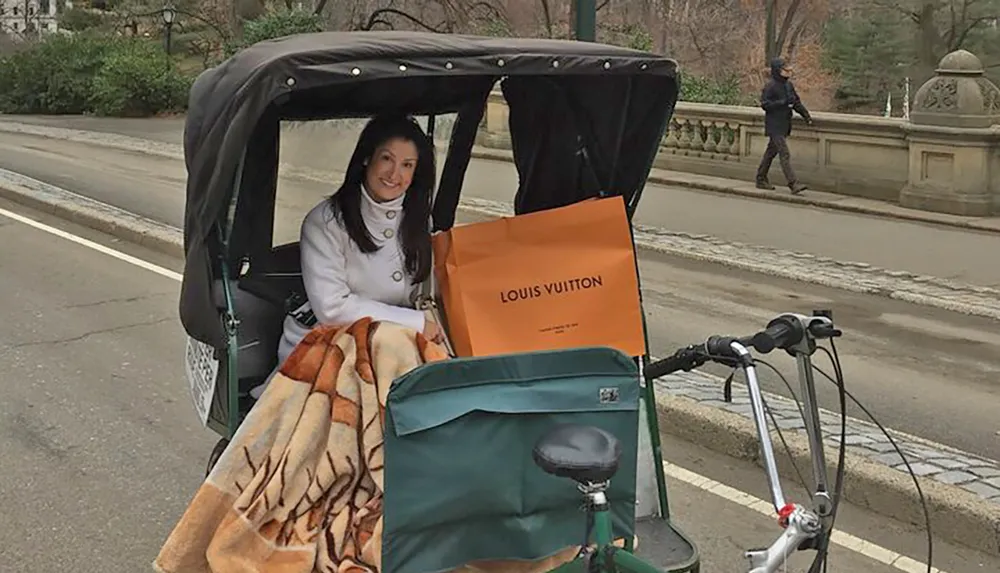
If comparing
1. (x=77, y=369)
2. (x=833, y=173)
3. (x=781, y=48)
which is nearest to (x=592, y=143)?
(x=77, y=369)

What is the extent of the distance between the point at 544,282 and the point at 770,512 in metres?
1.79

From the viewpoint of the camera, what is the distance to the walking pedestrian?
47.7ft

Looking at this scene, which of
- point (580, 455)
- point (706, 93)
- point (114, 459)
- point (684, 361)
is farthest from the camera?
point (706, 93)

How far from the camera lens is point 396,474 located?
283cm

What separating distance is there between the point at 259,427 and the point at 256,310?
2.66 ft

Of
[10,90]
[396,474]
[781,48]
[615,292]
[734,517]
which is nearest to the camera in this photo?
[396,474]

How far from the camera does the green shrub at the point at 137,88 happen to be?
31750mm

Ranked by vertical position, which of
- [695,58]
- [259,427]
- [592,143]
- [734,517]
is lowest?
[734,517]

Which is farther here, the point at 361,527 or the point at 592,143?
the point at 592,143

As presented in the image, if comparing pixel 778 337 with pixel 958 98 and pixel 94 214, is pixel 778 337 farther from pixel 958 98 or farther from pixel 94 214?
pixel 958 98

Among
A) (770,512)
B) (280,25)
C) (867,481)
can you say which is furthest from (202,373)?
(280,25)

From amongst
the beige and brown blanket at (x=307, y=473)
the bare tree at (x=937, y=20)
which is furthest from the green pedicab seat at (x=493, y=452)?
the bare tree at (x=937, y=20)

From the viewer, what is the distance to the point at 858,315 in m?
8.94

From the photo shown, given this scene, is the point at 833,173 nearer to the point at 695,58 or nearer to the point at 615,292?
the point at 615,292
